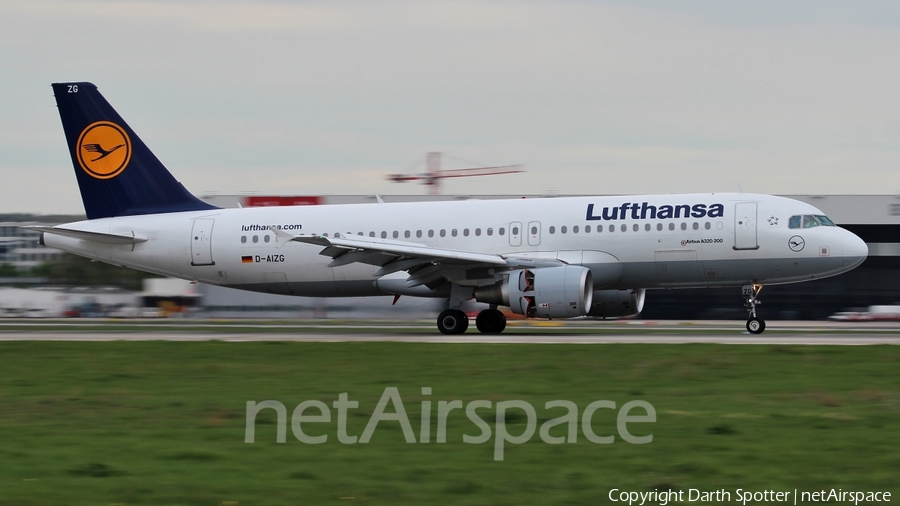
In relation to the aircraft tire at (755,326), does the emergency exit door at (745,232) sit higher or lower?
higher

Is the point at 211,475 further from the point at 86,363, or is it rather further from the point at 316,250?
the point at 316,250

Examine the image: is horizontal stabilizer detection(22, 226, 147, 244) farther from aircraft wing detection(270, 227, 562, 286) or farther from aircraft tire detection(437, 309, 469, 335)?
aircraft tire detection(437, 309, 469, 335)

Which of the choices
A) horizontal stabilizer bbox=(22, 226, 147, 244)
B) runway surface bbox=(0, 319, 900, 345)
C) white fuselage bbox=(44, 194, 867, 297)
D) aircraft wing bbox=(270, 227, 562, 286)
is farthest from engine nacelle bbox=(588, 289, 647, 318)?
horizontal stabilizer bbox=(22, 226, 147, 244)

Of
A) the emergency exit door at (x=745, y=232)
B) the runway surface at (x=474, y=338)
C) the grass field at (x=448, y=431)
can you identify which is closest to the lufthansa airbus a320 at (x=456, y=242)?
the emergency exit door at (x=745, y=232)

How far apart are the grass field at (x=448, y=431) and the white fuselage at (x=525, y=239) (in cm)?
658

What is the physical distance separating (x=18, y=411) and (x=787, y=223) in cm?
2027

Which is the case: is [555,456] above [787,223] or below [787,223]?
below

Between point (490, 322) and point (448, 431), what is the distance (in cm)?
1756

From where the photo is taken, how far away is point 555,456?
32.9 ft

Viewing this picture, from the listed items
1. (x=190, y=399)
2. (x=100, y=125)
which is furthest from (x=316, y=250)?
(x=190, y=399)

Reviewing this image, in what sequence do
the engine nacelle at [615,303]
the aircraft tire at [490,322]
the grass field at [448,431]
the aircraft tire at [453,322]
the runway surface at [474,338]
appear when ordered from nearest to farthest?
the grass field at [448,431] → the runway surface at [474,338] → the aircraft tire at [453,322] → the aircraft tire at [490,322] → the engine nacelle at [615,303]

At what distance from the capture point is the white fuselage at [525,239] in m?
27.0

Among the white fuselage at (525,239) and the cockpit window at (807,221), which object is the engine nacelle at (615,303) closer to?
the white fuselage at (525,239)

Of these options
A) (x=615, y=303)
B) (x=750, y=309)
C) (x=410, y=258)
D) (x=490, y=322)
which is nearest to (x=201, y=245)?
(x=410, y=258)
